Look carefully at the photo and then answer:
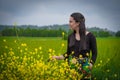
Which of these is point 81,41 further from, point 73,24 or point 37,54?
point 37,54

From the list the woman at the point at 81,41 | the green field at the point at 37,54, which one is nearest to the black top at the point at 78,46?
the woman at the point at 81,41

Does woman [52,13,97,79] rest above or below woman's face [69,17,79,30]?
below

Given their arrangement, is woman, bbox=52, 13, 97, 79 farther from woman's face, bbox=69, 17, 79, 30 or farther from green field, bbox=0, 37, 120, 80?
green field, bbox=0, 37, 120, 80

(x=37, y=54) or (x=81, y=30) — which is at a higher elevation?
(x=81, y=30)

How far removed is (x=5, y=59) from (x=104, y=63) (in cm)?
128

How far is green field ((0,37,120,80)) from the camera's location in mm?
3838

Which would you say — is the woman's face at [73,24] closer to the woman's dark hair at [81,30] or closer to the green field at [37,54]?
the woman's dark hair at [81,30]

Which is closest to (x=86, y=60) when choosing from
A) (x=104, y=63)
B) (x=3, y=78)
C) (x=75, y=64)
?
(x=75, y=64)

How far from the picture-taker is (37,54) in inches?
176

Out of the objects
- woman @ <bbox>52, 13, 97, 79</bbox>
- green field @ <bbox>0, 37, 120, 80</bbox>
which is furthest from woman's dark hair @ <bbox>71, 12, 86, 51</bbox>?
green field @ <bbox>0, 37, 120, 80</bbox>

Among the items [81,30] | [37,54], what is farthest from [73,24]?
[37,54]

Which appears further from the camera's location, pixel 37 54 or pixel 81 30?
pixel 37 54

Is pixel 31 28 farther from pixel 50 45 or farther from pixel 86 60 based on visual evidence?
pixel 86 60

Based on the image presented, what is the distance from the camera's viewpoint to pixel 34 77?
379cm
